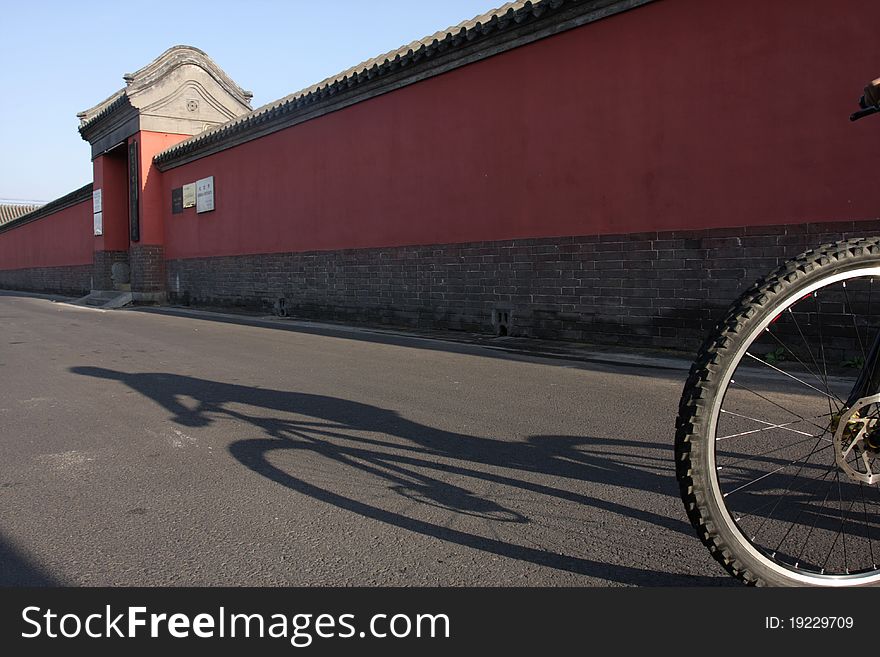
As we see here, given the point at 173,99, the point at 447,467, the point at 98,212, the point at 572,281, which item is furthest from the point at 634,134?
the point at 98,212

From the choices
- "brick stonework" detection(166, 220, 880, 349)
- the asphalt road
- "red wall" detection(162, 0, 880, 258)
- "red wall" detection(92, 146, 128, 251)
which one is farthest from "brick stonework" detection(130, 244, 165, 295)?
the asphalt road

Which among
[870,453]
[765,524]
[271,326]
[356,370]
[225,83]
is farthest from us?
[225,83]

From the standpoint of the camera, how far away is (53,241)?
33.0 metres

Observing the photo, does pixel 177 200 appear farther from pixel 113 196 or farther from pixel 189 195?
pixel 113 196

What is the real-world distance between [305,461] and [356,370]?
3.23 m

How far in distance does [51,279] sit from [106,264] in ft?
33.0

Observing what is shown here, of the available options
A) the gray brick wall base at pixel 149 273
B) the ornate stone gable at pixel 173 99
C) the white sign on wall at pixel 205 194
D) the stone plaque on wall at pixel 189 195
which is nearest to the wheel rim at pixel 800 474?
the white sign on wall at pixel 205 194

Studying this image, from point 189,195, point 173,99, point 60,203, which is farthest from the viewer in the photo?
point 60,203

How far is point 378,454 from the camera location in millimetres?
3807

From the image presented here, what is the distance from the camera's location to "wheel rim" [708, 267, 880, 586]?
1973 millimetres

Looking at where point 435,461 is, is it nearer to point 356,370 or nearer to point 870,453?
point 870,453

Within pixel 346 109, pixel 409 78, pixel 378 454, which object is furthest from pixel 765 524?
pixel 346 109

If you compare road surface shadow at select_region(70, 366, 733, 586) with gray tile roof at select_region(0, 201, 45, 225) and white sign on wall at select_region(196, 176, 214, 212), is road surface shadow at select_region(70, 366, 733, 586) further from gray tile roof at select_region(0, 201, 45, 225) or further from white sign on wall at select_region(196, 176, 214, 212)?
gray tile roof at select_region(0, 201, 45, 225)

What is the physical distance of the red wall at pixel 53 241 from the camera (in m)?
28.9
